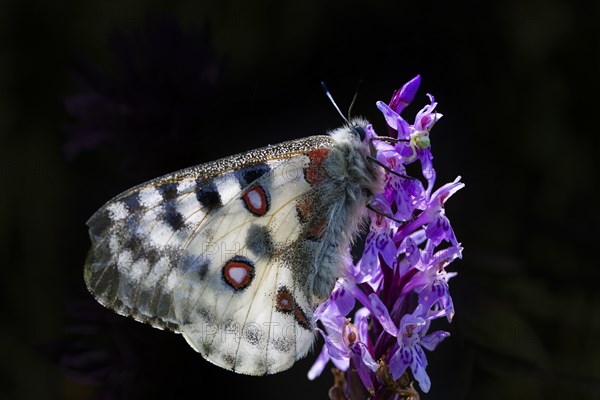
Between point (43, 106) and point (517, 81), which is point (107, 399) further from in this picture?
point (517, 81)

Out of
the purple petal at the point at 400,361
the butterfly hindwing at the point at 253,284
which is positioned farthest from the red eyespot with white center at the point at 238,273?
the purple petal at the point at 400,361

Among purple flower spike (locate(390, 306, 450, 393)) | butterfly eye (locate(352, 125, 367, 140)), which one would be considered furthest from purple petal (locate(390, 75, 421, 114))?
purple flower spike (locate(390, 306, 450, 393))

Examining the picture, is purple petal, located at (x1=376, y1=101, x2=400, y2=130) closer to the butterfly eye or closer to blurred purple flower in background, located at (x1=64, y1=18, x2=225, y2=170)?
the butterfly eye

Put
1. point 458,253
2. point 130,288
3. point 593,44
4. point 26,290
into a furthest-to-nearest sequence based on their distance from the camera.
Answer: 1. point 26,290
2. point 593,44
3. point 130,288
4. point 458,253

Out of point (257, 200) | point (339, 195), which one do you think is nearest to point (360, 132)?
point (339, 195)

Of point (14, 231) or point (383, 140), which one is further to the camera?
point (14, 231)

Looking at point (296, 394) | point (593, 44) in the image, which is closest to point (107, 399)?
point (296, 394)
